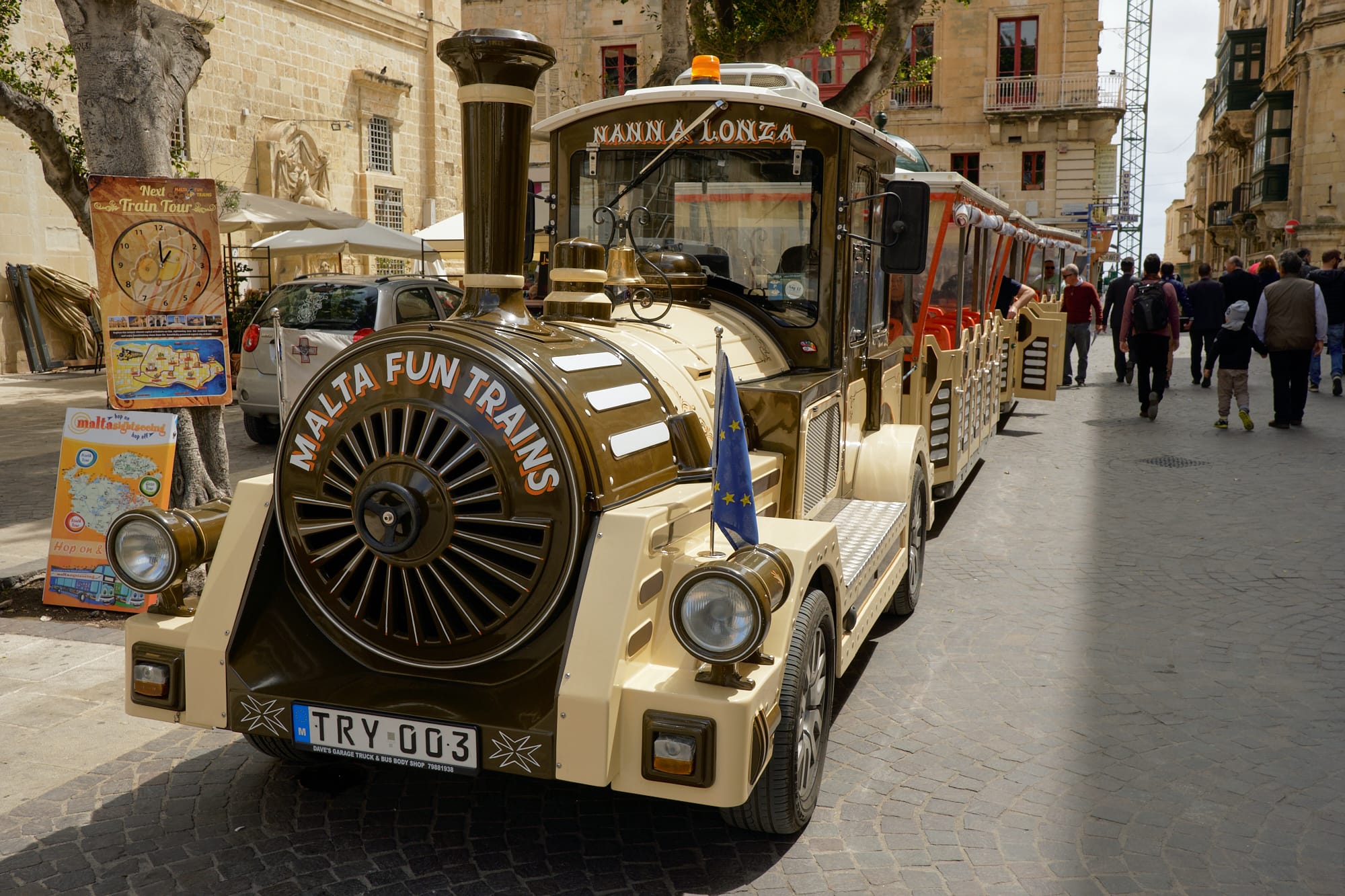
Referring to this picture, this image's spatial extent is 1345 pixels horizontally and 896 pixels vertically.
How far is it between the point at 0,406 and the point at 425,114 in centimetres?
1489

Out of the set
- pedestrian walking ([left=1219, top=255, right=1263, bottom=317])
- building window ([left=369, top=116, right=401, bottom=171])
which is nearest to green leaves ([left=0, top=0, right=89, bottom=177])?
building window ([left=369, top=116, right=401, bottom=171])

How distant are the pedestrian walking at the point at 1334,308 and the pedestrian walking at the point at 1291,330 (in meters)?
2.67

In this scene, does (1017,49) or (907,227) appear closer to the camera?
(907,227)

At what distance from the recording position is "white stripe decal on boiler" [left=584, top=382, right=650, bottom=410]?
3.36 meters

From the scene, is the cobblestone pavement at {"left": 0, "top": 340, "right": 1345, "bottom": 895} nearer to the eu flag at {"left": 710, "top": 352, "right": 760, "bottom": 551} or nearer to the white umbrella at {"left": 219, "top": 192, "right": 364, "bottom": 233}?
the eu flag at {"left": 710, "top": 352, "right": 760, "bottom": 551}

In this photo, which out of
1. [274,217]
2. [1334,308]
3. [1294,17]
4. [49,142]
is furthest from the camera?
[1294,17]

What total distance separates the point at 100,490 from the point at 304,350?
16.5 feet

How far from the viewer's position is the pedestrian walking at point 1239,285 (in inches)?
584

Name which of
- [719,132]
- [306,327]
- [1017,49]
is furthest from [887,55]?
[1017,49]

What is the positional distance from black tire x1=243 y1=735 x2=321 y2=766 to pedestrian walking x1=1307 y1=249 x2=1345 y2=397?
47.3ft

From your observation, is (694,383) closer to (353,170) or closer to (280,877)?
(280,877)

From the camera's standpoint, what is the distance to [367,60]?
966 inches

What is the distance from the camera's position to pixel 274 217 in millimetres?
15250

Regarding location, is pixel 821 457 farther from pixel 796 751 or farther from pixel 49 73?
pixel 49 73
